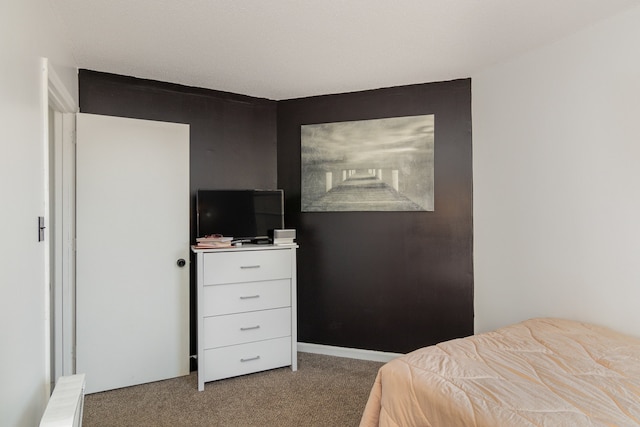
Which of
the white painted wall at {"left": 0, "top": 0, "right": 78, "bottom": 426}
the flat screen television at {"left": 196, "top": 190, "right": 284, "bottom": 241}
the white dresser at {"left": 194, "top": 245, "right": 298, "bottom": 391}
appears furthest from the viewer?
the flat screen television at {"left": 196, "top": 190, "right": 284, "bottom": 241}

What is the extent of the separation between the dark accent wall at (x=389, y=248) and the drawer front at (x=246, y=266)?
52 cm

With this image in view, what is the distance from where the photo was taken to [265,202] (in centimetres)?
334

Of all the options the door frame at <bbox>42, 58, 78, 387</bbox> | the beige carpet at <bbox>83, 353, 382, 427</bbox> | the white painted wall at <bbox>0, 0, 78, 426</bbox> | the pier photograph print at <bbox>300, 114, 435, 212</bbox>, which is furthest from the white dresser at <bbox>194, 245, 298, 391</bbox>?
the white painted wall at <bbox>0, 0, 78, 426</bbox>

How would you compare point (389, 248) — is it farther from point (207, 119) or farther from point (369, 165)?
point (207, 119)

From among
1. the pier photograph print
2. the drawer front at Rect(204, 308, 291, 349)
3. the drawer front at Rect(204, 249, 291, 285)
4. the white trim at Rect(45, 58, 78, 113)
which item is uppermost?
the white trim at Rect(45, 58, 78, 113)

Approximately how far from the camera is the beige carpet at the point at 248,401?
94.7 inches

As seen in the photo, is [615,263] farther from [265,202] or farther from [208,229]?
[208,229]

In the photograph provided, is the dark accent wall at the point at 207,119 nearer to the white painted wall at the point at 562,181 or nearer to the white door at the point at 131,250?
the white door at the point at 131,250

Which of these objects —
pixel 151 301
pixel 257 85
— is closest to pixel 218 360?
pixel 151 301

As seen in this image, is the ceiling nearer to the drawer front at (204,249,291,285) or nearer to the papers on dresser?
the papers on dresser

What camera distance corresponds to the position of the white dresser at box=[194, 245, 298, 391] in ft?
9.42

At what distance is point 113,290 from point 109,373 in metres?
A: 0.60

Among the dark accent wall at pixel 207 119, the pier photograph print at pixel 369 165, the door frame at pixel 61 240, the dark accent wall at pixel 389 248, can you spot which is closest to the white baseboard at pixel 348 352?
the dark accent wall at pixel 389 248

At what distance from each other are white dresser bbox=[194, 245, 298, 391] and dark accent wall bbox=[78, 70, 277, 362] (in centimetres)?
43
